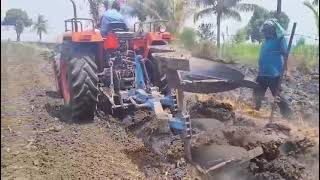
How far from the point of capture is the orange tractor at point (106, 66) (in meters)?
4.71

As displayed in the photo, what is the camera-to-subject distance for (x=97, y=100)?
4.84m

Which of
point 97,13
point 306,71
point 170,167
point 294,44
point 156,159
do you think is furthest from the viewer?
→ point 97,13

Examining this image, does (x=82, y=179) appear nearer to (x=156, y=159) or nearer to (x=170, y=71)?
(x=156, y=159)

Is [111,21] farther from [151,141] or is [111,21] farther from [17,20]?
[17,20]

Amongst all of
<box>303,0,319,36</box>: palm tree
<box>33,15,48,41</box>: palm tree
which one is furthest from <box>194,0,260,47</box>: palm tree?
<box>33,15,48,41</box>: palm tree

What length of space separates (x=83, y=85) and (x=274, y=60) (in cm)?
258

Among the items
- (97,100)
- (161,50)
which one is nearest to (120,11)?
(161,50)

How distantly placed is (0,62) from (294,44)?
161 centimetres

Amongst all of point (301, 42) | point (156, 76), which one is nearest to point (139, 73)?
point (156, 76)

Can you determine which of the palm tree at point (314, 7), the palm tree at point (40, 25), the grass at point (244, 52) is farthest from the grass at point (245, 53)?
the palm tree at point (40, 25)

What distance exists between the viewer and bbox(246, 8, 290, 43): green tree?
254 cm

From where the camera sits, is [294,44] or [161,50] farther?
[161,50]

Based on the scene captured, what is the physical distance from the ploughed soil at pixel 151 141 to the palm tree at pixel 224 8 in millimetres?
506

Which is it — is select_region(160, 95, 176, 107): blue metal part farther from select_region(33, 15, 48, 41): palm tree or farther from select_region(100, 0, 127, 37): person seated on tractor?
select_region(33, 15, 48, 41): palm tree
